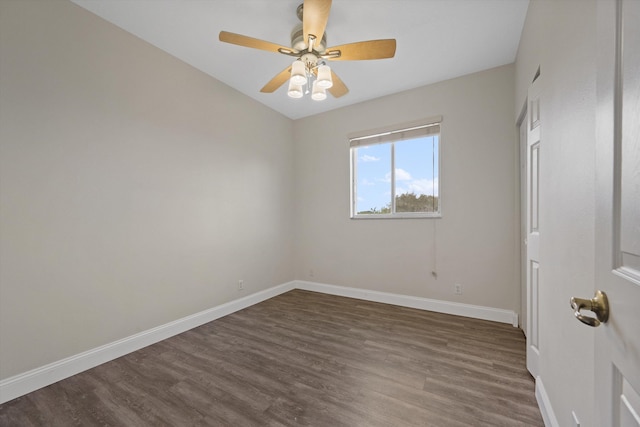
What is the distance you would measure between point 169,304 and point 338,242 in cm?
229

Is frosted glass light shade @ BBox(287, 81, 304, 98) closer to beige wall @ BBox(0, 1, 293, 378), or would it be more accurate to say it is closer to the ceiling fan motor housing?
the ceiling fan motor housing

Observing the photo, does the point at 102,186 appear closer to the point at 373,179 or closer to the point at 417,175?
the point at 373,179

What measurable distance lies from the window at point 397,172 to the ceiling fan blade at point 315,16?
1.97 meters

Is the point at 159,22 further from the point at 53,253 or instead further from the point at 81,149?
the point at 53,253

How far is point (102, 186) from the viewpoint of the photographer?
216cm

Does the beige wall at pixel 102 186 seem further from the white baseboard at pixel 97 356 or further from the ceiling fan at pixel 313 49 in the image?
the ceiling fan at pixel 313 49

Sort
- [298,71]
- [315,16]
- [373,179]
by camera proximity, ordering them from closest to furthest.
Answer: [315,16] < [298,71] < [373,179]

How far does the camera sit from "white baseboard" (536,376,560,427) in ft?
4.42

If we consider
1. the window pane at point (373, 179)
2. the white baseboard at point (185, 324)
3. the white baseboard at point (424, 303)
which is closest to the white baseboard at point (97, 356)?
the white baseboard at point (185, 324)

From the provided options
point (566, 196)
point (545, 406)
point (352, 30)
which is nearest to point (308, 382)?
point (545, 406)

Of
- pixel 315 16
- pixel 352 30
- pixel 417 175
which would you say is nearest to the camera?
pixel 315 16

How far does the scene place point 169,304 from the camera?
2.61 metres

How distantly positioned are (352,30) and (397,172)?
180 cm

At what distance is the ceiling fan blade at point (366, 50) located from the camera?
1.81m
